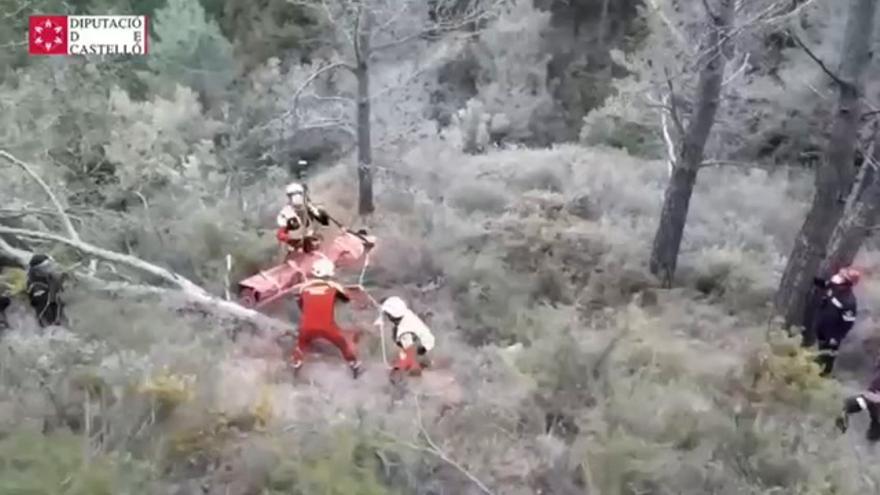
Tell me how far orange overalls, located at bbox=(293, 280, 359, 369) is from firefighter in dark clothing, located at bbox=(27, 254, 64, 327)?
199 centimetres

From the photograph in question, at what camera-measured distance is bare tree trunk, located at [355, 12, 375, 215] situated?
1160 centimetres

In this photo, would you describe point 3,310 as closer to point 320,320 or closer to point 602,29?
point 320,320

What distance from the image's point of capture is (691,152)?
32.7 feet

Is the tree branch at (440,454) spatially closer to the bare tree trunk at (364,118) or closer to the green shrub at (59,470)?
the green shrub at (59,470)

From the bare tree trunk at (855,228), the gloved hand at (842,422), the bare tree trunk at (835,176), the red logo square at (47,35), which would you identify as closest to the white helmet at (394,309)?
the gloved hand at (842,422)

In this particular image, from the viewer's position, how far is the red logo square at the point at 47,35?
14328 mm

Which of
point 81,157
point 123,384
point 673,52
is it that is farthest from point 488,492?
point 673,52

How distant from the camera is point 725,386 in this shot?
22.7 feet

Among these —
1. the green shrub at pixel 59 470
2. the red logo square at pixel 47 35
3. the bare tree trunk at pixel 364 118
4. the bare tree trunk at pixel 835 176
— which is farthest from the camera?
the red logo square at pixel 47 35

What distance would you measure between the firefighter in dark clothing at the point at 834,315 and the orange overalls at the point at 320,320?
4383mm

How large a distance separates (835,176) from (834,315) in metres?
1.28

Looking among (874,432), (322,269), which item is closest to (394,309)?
(322,269)

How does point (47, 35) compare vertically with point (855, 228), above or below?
above

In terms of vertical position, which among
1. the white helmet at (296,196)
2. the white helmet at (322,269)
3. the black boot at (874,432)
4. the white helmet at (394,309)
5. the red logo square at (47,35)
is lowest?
the black boot at (874,432)
